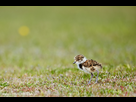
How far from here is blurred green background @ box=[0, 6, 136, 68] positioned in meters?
14.7

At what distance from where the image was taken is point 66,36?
70.6 feet

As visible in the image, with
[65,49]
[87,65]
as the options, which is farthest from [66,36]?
[87,65]

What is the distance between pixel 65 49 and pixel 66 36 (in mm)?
4381

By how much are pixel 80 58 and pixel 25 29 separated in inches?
744

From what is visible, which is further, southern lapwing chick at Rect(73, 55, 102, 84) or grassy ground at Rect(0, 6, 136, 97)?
southern lapwing chick at Rect(73, 55, 102, 84)

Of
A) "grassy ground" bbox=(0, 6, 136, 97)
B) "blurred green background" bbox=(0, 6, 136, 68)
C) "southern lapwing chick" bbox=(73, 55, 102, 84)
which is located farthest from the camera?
"blurred green background" bbox=(0, 6, 136, 68)

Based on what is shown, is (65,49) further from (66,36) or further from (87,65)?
(87,65)

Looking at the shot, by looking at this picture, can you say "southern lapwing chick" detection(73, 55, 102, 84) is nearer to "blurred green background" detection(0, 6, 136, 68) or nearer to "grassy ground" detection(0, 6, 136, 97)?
"grassy ground" detection(0, 6, 136, 97)

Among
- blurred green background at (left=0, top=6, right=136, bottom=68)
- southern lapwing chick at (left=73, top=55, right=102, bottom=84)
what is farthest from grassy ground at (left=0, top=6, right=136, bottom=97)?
southern lapwing chick at (left=73, top=55, right=102, bottom=84)

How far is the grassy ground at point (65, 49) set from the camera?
714 centimetres

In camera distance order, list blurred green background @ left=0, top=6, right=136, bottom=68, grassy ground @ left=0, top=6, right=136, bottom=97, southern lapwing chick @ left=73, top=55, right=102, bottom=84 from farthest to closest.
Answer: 1. blurred green background @ left=0, top=6, right=136, bottom=68
2. southern lapwing chick @ left=73, top=55, right=102, bottom=84
3. grassy ground @ left=0, top=6, right=136, bottom=97

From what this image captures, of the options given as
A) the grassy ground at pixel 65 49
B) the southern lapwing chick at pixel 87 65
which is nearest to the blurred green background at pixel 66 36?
the grassy ground at pixel 65 49

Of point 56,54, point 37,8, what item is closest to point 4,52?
Result: point 56,54
